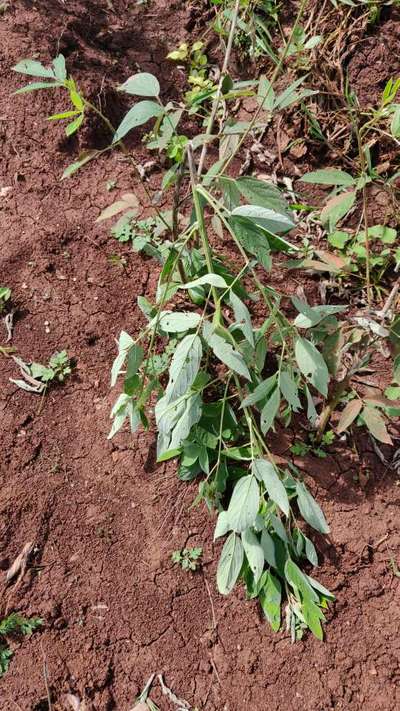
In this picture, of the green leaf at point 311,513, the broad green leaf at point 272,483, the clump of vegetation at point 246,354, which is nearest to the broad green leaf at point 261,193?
the clump of vegetation at point 246,354

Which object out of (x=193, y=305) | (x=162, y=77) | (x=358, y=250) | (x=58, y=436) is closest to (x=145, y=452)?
(x=58, y=436)

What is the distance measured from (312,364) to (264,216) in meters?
0.37

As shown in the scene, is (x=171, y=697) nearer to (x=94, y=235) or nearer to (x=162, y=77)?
(x=94, y=235)

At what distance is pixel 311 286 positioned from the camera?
202cm

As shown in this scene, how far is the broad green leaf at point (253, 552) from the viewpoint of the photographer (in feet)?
4.54

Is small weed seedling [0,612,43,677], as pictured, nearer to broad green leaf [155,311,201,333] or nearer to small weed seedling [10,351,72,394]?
small weed seedling [10,351,72,394]

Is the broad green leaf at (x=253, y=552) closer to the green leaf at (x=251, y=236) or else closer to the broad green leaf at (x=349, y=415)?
the broad green leaf at (x=349, y=415)

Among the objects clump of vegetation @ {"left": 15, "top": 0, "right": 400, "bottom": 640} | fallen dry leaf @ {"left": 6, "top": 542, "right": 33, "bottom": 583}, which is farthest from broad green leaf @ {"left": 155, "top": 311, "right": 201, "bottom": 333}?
fallen dry leaf @ {"left": 6, "top": 542, "right": 33, "bottom": 583}

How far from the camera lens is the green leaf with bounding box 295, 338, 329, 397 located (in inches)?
49.8

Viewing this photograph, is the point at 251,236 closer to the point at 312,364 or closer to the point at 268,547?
the point at 312,364

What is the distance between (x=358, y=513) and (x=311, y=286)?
80 centimetres

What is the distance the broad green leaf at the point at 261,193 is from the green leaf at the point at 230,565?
823mm

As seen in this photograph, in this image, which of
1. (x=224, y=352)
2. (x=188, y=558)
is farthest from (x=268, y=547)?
(x=224, y=352)

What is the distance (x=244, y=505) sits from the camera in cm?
126
